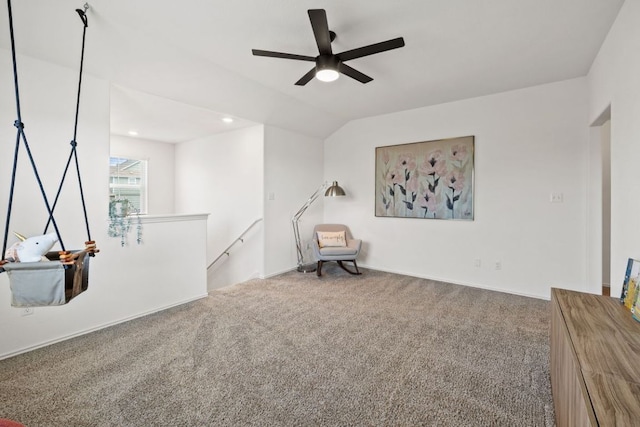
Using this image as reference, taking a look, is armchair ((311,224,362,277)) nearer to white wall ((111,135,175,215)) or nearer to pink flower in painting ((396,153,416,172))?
pink flower in painting ((396,153,416,172))

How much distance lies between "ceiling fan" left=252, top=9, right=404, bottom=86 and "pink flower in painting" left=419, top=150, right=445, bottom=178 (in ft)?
6.72

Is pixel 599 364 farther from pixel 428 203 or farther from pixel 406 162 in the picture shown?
pixel 406 162

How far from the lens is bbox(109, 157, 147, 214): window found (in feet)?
17.7

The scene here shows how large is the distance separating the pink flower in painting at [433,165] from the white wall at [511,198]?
0.96ft

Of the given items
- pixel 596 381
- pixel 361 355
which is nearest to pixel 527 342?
pixel 361 355

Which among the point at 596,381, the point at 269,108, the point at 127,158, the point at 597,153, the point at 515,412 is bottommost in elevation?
the point at 515,412

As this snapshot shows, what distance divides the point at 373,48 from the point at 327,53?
38cm

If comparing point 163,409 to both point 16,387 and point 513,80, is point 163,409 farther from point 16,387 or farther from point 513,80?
point 513,80

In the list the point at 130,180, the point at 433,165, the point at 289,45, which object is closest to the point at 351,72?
the point at 289,45

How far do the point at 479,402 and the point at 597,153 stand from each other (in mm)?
3174

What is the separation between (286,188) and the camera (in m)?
4.74

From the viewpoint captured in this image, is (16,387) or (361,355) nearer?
(16,387)

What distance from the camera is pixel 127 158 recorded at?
17.9 feet

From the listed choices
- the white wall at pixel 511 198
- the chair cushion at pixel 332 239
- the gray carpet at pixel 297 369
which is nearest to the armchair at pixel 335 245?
the chair cushion at pixel 332 239
